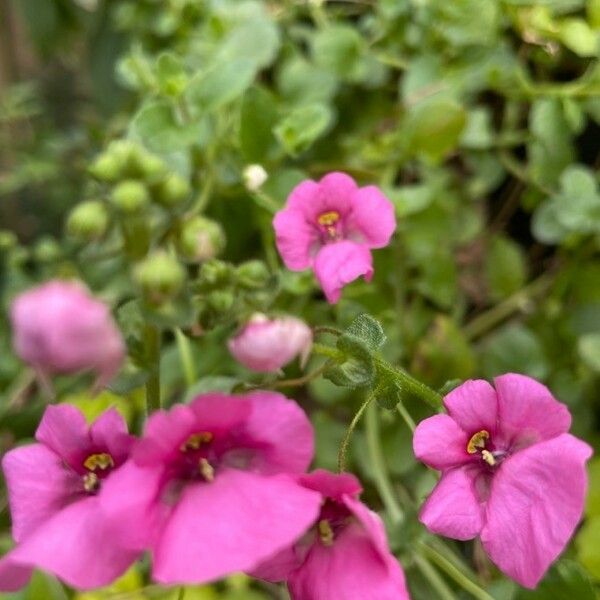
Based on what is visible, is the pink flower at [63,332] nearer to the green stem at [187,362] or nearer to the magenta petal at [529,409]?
the magenta petal at [529,409]

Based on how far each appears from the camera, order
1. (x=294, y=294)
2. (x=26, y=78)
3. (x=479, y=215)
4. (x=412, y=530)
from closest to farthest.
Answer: (x=412, y=530) → (x=294, y=294) → (x=479, y=215) → (x=26, y=78)

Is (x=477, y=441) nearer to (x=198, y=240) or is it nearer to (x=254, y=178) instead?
(x=198, y=240)

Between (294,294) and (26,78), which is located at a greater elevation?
(294,294)

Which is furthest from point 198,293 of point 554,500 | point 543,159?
point 543,159

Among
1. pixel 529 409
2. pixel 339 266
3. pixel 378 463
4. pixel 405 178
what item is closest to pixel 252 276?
pixel 339 266

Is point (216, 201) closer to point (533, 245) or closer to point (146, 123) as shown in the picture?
point (146, 123)

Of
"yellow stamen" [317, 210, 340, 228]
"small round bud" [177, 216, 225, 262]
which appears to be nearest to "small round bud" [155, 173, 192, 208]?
"small round bud" [177, 216, 225, 262]

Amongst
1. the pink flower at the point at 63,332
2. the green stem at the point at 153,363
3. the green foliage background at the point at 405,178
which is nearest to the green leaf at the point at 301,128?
the green foliage background at the point at 405,178

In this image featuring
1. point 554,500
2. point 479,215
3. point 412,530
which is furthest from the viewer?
point 479,215
